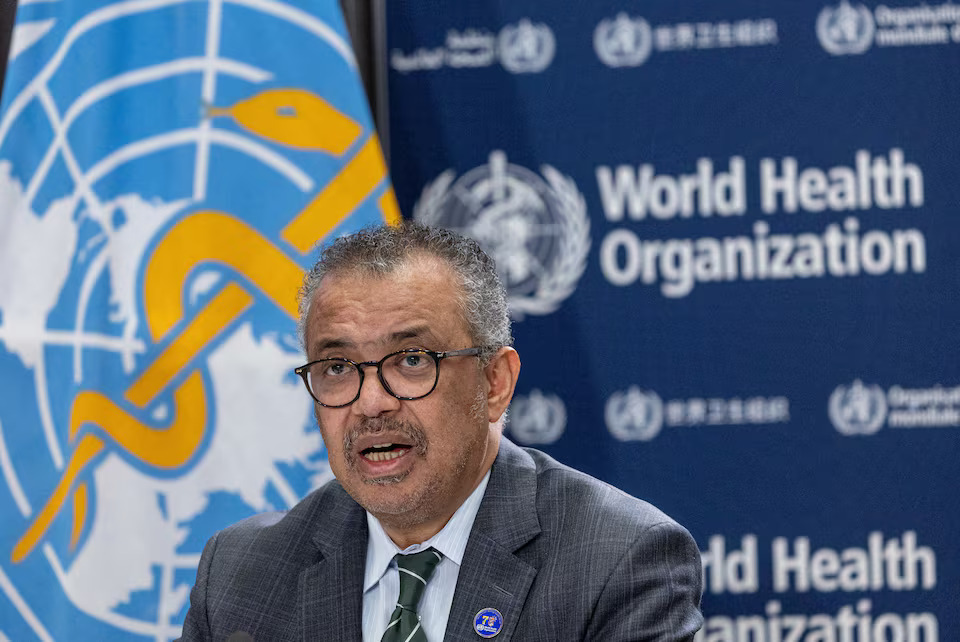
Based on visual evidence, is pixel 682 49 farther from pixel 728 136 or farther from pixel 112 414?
pixel 112 414

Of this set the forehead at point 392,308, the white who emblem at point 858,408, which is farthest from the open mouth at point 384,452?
the white who emblem at point 858,408

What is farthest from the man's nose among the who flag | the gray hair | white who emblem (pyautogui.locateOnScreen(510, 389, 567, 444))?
white who emblem (pyautogui.locateOnScreen(510, 389, 567, 444))

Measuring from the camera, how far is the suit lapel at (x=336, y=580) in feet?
6.63

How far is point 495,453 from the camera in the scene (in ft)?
7.13

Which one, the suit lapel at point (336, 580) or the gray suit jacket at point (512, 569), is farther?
the suit lapel at point (336, 580)

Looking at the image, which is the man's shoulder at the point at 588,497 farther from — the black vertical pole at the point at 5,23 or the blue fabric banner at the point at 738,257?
the black vertical pole at the point at 5,23

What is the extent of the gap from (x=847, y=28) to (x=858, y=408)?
1226 millimetres

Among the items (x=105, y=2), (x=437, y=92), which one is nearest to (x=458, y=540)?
(x=437, y=92)

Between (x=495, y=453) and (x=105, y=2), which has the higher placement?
(x=105, y=2)

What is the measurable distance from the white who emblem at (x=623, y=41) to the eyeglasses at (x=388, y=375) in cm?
181

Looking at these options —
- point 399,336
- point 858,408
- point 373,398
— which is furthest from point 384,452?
point 858,408

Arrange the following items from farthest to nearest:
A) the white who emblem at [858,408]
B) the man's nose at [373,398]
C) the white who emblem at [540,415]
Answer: the white who emblem at [540,415] → the white who emblem at [858,408] → the man's nose at [373,398]

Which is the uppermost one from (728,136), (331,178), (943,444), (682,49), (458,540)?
(682,49)

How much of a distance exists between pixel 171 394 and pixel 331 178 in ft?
A: 2.74
